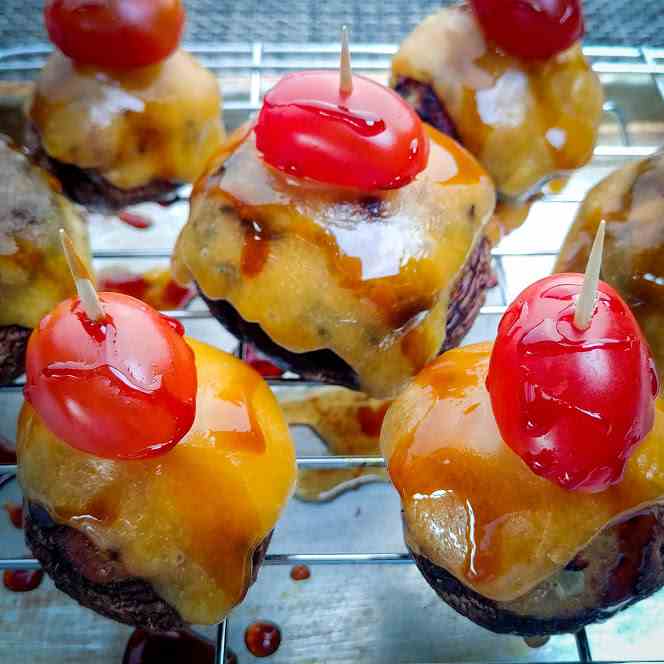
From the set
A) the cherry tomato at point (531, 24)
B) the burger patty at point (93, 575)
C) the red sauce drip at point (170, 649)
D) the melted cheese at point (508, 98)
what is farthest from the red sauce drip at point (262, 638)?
the cherry tomato at point (531, 24)

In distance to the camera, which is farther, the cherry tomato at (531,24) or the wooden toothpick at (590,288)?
the cherry tomato at (531,24)

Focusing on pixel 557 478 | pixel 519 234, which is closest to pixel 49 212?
pixel 557 478

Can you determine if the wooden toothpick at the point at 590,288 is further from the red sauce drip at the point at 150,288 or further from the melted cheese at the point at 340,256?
the red sauce drip at the point at 150,288

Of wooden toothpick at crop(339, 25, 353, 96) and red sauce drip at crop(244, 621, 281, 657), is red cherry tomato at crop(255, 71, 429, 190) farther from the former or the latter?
red sauce drip at crop(244, 621, 281, 657)

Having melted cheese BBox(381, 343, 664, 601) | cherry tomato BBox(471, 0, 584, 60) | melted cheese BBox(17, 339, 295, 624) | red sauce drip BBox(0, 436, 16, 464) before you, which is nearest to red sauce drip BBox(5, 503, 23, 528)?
red sauce drip BBox(0, 436, 16, 464)

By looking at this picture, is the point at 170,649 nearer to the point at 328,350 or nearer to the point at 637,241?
the point at 328,350

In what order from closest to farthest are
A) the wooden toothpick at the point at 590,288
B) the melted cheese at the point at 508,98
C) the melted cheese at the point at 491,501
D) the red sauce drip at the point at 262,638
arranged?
the wooden toothpick at the point at 590,288
the melted cheese at the point at 491,501
the red sauce drip at the point at 262,638
the melted cheese at the point at 508,98

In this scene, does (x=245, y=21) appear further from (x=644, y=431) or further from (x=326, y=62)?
(x=644, y=431)
